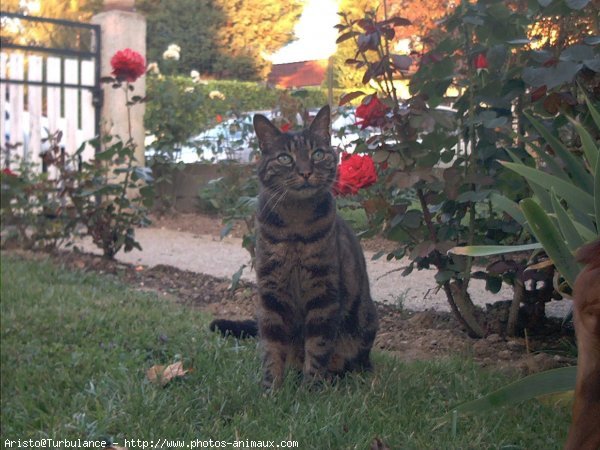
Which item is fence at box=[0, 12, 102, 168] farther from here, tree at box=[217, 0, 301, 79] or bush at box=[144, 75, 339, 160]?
tree at box=[217, 0, 301, 79]

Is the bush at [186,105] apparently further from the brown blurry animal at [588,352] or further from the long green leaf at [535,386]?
the brown blurry animal at [588,352]

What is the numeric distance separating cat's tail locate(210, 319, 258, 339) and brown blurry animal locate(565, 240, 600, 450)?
2.36m

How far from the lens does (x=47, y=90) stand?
7793 mm

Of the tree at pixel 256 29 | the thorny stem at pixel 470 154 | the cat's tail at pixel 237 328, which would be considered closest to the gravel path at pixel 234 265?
the thorny stem at pixel 470 154

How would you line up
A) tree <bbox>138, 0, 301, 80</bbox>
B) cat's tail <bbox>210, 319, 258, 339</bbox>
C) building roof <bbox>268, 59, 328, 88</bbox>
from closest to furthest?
cat's tail <bbox>210, 319, 258, 339</bbox> < building roof <bbox>268, 59, 328, 88</bbox> < tree <bbox>138, 0, 301, 80</bbox>

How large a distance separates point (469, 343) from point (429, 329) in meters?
0.37

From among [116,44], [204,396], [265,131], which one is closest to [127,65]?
[116,44]

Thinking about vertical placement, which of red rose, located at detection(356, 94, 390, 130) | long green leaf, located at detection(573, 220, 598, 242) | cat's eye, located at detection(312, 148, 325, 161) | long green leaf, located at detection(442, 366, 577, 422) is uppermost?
red rose, located at detection(356, 94, 390, 130)

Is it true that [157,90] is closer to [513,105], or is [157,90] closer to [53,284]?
[53,284]

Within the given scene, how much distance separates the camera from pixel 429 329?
375 cm

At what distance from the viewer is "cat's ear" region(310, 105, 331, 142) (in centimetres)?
304

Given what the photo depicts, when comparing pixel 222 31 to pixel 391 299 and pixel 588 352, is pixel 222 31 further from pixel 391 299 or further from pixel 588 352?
pixel 588 352

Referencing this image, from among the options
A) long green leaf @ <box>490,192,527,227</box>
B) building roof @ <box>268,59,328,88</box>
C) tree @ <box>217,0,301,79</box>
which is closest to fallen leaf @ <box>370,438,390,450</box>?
long green leaf @ <box>490,192,527,227</box>

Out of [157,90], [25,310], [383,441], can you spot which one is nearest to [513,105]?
[383,441]
